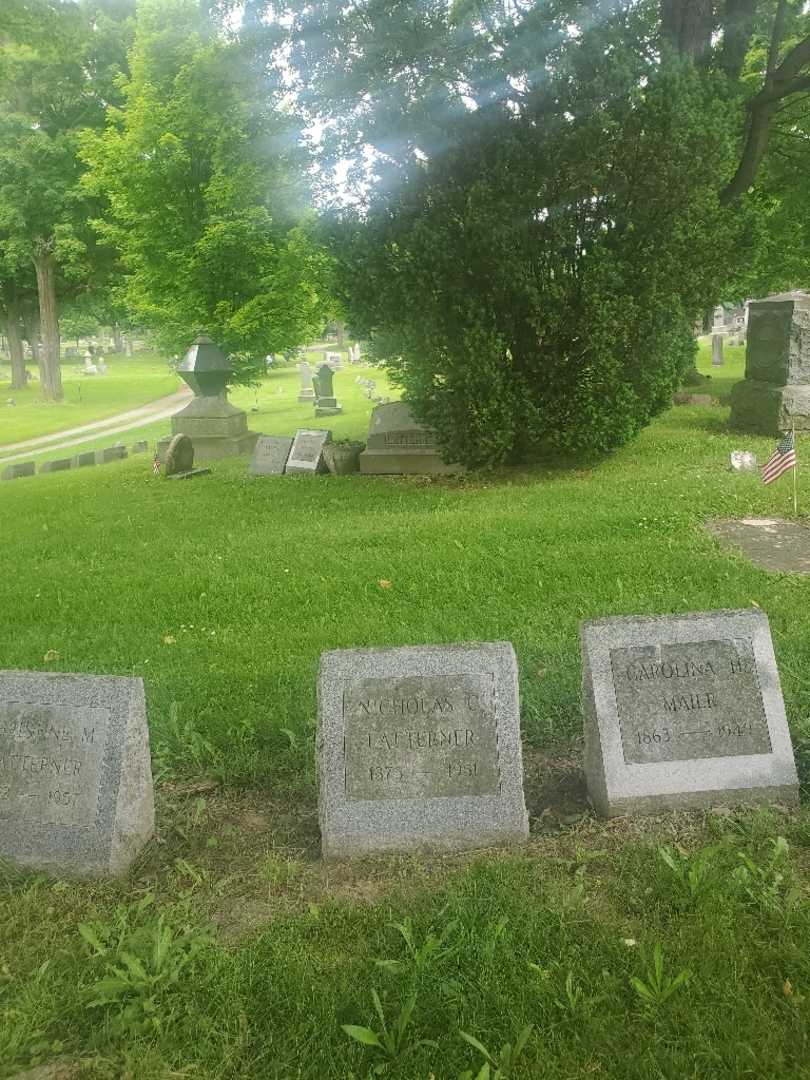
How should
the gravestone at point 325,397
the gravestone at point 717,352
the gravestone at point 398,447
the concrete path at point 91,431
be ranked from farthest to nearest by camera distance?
the gravestone at point 717,352 < the gravestone at point 325,397 < the concrete path at point 91,431 < the gravestone at point 398,447

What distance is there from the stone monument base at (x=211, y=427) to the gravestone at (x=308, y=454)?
3.11 m

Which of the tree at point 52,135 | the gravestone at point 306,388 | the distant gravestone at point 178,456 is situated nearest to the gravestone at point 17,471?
the distant gravestone at point 178,456

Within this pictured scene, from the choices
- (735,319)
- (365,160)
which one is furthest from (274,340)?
(735,319)

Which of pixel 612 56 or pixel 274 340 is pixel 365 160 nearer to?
pixel 612 56

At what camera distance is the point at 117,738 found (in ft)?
11.9

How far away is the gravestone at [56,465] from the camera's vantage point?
19.0 meters

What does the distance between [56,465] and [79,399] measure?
17.8m

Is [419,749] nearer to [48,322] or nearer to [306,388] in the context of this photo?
[306,388]

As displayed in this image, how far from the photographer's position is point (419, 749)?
12.0ft

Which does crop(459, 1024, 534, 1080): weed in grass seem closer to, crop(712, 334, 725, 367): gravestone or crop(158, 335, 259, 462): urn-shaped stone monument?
crop(158, 335, 259, 462): urn-shaped stone monument

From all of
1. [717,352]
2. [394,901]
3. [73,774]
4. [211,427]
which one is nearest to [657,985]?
[394,901]

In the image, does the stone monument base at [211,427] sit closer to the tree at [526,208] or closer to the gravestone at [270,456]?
the gravestone at [270,456]

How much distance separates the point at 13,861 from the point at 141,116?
76.8ft

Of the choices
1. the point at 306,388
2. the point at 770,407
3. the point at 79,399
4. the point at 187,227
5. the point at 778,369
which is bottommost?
the point at 79,399
